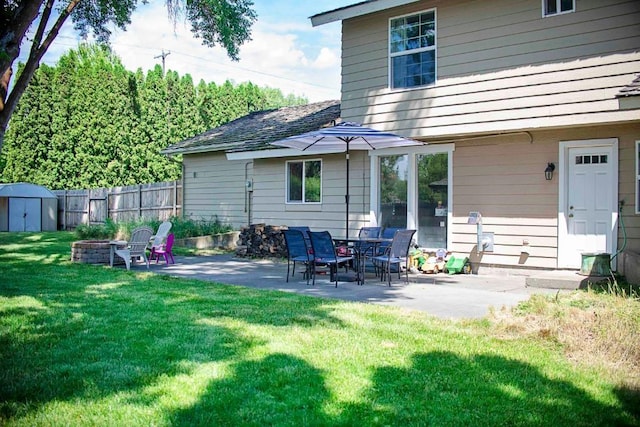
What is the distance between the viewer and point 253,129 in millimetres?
18000

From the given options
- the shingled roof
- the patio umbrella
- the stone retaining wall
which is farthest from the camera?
the stone retaining wall

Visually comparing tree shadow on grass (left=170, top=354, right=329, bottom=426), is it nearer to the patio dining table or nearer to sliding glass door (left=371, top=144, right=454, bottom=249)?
the patio dining table

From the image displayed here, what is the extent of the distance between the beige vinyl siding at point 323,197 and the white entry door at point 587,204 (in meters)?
4.50

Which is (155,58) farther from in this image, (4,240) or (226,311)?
(226,311)

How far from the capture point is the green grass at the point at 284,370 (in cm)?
357

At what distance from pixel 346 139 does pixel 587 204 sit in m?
4.58

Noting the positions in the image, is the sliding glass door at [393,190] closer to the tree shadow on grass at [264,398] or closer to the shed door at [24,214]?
the tree shadow on grass at [264,398]

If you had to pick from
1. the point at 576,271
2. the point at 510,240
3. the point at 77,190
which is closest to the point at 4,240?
the point at 77,190

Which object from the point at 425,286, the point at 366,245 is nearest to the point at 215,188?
the point at 366,245

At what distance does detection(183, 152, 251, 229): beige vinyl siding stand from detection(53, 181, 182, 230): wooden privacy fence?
2.56 feet

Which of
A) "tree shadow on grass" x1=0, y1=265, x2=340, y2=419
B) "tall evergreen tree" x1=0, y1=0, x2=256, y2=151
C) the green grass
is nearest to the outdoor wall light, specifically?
the green grass

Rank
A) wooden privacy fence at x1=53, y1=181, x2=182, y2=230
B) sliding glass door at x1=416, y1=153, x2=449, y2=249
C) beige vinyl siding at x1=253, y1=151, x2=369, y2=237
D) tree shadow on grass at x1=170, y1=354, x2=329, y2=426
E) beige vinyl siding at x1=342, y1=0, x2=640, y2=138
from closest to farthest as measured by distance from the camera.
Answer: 1. tree shadow on grass at x1=170, y1=354, x2=329, y2=426
2. beige vinyl siding at x1=342, y1=0, x2=640, y2=138
3. sliding glass door at x1=416, y1=153, x2=449, y2=249
4. beige vinyl siding at x1=253, y1=151, x2=369, y2=237
5. wooden privacy fence at x1=53, y1=181, x2=182, y2=230

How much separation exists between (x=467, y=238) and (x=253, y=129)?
9.34 metres

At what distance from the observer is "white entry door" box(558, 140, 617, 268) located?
9.40m
